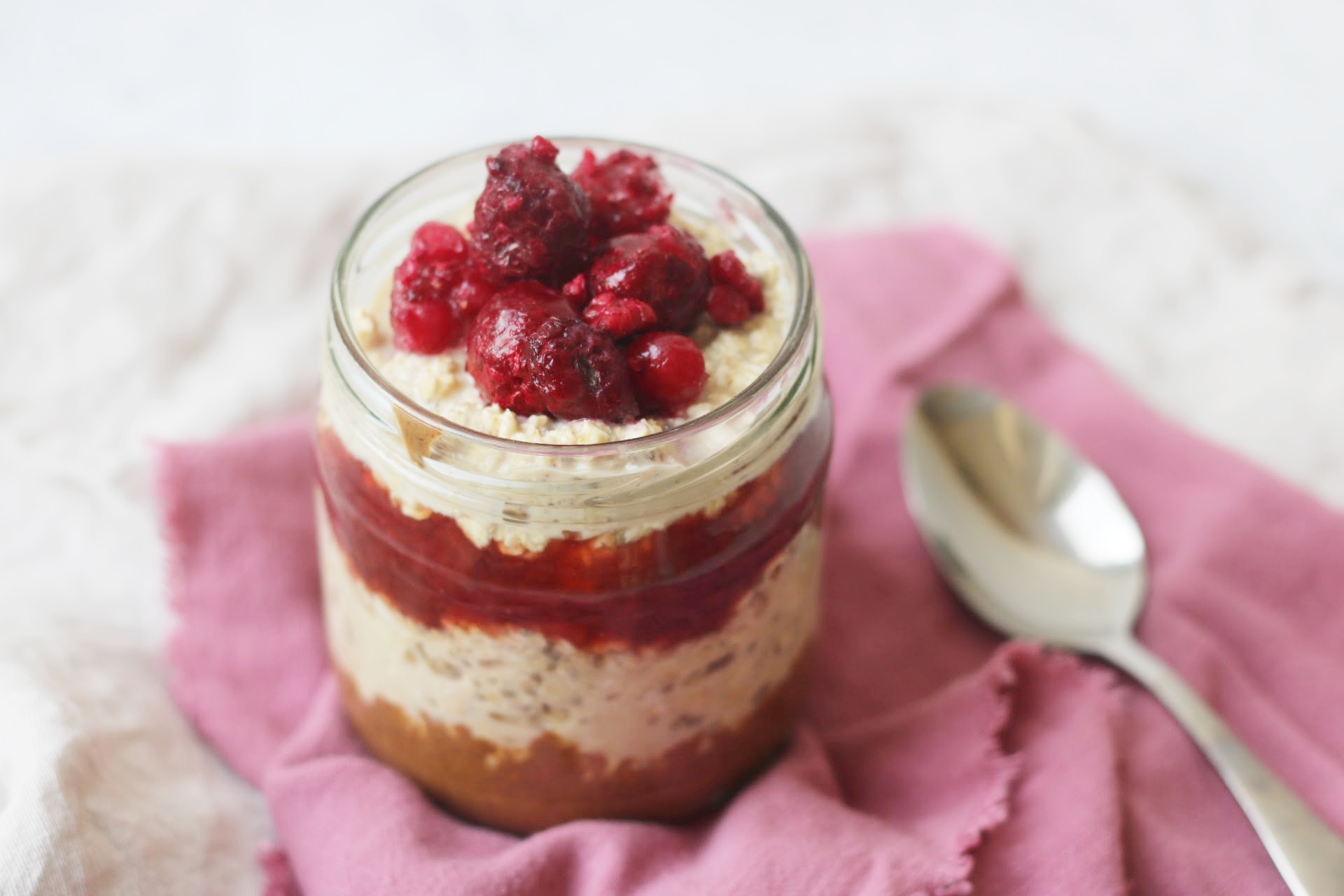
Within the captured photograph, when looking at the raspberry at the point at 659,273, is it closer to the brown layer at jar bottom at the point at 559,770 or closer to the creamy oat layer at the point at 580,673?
the creamy oat layer at the point at 580,673

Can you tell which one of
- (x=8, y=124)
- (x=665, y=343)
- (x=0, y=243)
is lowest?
(x=8, y=124)

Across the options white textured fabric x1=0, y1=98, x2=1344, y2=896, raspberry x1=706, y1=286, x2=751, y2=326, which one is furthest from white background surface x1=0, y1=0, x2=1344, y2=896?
raspberry x1=706, y1=286, x2=751, y2=326

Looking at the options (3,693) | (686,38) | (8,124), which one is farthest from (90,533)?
(686,38)

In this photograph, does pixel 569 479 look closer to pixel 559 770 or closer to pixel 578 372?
pixel 578 372

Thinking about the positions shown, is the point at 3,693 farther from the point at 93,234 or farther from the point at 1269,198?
the point at 1269,198

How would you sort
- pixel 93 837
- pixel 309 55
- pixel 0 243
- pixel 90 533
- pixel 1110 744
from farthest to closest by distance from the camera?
pixel 309 55, pixel 0 243, pixel 90 533, pixel 1110 744, pixel 93 837

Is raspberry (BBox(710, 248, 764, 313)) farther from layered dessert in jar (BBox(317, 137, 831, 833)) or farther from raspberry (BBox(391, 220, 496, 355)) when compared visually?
raspberry (BBox(391, 220, 496, 355))

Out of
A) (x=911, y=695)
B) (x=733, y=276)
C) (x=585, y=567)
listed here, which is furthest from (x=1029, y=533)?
(x=585, y=567)

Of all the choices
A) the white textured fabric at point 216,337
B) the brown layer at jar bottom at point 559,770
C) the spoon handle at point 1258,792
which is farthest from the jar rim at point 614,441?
the spoon handle at point 1258,792

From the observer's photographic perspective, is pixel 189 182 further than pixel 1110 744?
Yes
